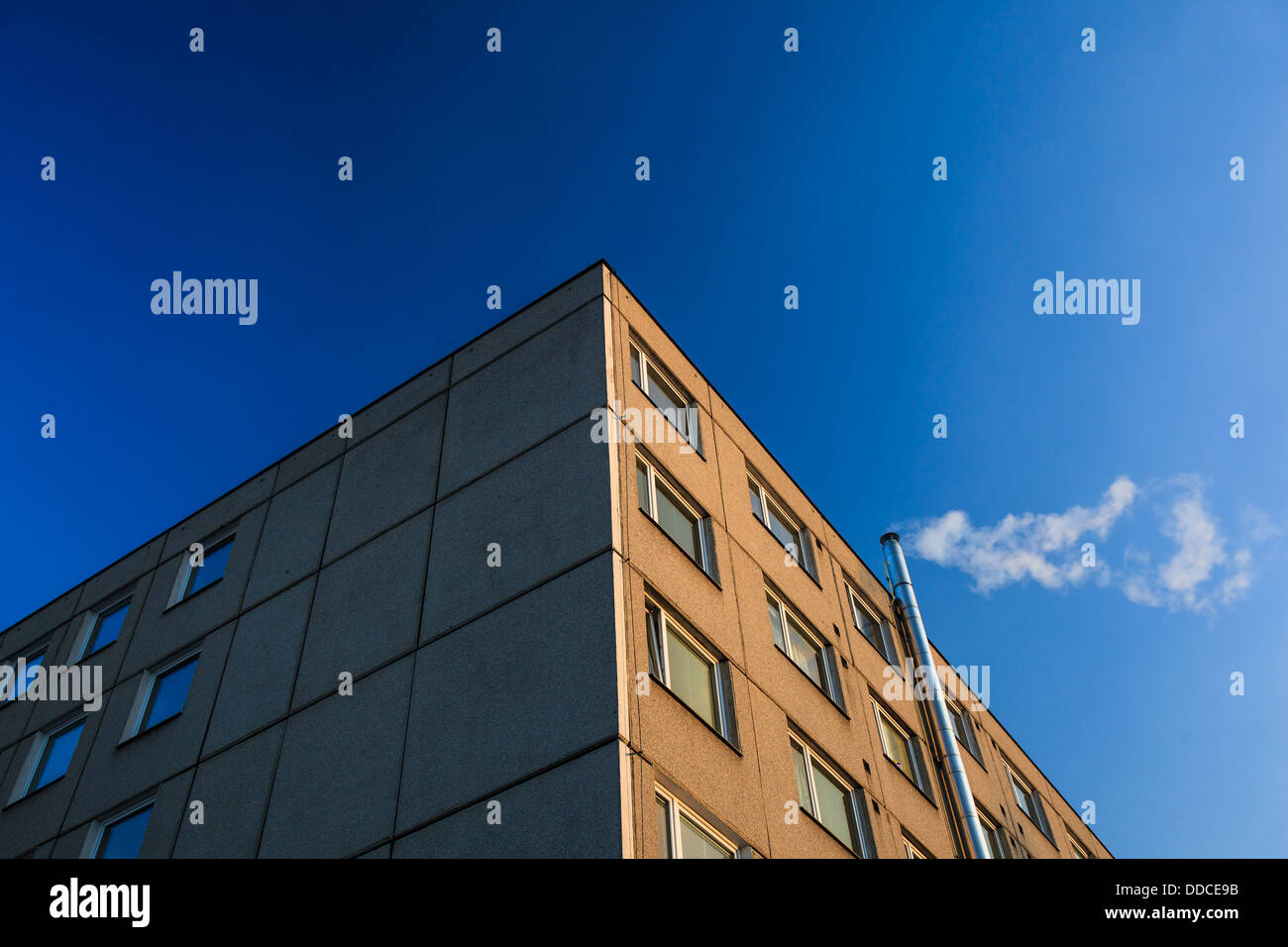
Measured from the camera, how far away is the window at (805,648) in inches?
643

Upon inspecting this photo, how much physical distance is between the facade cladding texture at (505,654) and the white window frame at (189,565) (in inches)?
3.1

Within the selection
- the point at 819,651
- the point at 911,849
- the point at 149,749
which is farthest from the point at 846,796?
the point at 149,749

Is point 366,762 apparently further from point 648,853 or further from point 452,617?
point 648,853

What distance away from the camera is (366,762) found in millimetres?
12094

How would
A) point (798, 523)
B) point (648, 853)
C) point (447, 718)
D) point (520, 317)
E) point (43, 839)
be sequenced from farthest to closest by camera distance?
point (798, 523) < point (520, 317) < point (43, 839) < point (447, 718) < point (648, 853)

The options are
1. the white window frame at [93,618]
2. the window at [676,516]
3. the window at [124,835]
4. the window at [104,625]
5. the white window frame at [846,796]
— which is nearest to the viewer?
the white window frame at [846,796]

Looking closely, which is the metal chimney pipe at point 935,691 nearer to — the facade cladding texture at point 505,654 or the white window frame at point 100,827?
the facade cladding texture at point 505,654

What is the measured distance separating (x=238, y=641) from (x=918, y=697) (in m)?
13.2

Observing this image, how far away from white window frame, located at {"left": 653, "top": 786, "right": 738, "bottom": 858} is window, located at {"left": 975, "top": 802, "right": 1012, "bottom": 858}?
11.4 m

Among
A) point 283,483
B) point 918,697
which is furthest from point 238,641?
point 918,697

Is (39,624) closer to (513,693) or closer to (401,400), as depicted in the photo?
(401,400)

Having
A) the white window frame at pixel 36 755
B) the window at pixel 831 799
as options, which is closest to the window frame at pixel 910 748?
the window at pixel 831 799
